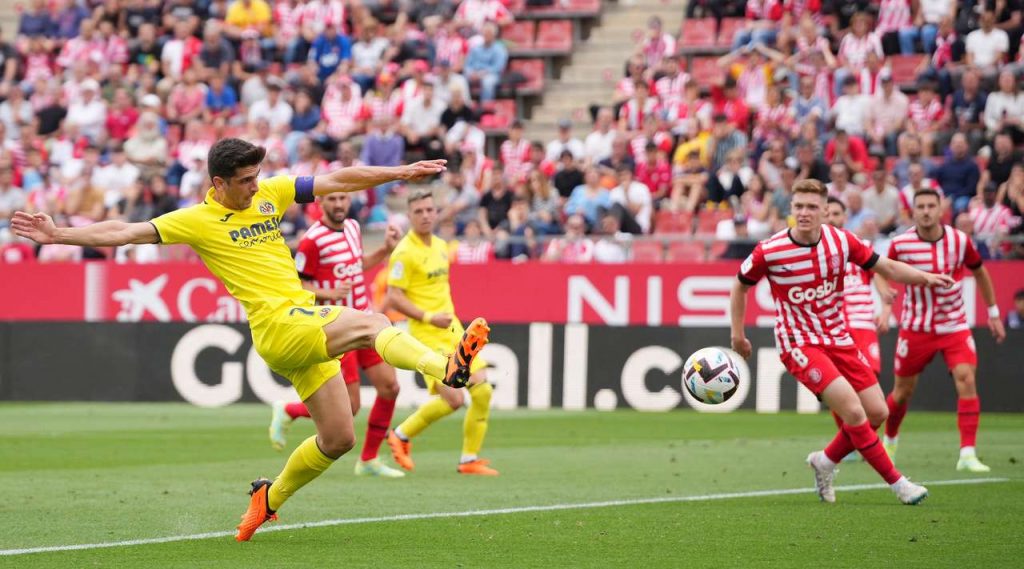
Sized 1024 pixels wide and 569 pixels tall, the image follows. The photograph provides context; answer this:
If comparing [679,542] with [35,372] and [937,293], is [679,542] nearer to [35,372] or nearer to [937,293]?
[937,293]

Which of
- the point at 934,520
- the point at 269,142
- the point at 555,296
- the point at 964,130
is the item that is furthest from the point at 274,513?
the point at 269,142

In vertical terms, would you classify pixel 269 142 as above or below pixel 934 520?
above

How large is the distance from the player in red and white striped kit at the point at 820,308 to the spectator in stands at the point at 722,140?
494 inches

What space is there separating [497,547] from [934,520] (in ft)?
9.54

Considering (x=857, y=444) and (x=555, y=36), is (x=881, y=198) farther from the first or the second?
(x=857, y=444)

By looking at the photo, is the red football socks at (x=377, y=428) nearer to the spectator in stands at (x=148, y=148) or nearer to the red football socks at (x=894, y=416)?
the red football socks at (x=894, y=416)

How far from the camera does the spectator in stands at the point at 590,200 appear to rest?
22984mm

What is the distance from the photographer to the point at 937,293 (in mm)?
13391

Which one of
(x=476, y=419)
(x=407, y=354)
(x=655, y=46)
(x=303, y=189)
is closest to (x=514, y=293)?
(x=655, y=46)

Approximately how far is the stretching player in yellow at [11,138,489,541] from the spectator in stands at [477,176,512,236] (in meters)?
14.9

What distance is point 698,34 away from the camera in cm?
2634

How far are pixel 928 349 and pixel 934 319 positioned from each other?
0.88ft

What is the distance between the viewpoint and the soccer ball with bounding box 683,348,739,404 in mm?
10305

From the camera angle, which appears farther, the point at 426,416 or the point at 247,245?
the point at 426,416
